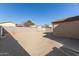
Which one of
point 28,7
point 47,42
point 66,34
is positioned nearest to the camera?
point 28,7

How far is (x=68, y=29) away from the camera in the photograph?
26.7 ft

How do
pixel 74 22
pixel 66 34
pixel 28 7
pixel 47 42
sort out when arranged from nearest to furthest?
pixel 28 7
pixel 47 42
pixel 66 34
pixel 74 22

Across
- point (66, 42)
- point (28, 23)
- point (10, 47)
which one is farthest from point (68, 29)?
point (10, 47)

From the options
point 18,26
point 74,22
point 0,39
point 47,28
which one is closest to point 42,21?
point 47,28

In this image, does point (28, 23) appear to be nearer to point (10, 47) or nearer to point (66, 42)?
point (10, 47)

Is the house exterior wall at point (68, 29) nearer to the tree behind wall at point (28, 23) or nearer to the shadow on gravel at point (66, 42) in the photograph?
the shadow on gravel at point (66, 42)

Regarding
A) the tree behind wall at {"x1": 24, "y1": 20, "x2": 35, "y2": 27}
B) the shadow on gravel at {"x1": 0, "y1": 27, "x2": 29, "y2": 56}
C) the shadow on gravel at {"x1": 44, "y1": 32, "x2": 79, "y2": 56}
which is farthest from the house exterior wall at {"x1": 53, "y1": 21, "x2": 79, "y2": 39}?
the shadow on gravel at {"x1": 0, "y1": 27, "x2": 29, "y2": 56}

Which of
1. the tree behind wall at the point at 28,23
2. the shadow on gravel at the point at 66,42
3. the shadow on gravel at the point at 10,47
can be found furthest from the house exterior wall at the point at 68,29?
the shadow on gravel at the point at 10,47

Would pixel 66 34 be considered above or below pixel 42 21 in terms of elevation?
below

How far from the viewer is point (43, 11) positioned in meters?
6.51

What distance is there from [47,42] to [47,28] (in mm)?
580

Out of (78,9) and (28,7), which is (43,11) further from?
(78,9)

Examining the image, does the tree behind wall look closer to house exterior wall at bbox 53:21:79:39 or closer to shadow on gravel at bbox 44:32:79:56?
shadow on gravel at bbox 44:32:79:56

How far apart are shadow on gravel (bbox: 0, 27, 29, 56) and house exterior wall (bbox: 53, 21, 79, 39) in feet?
5.29
